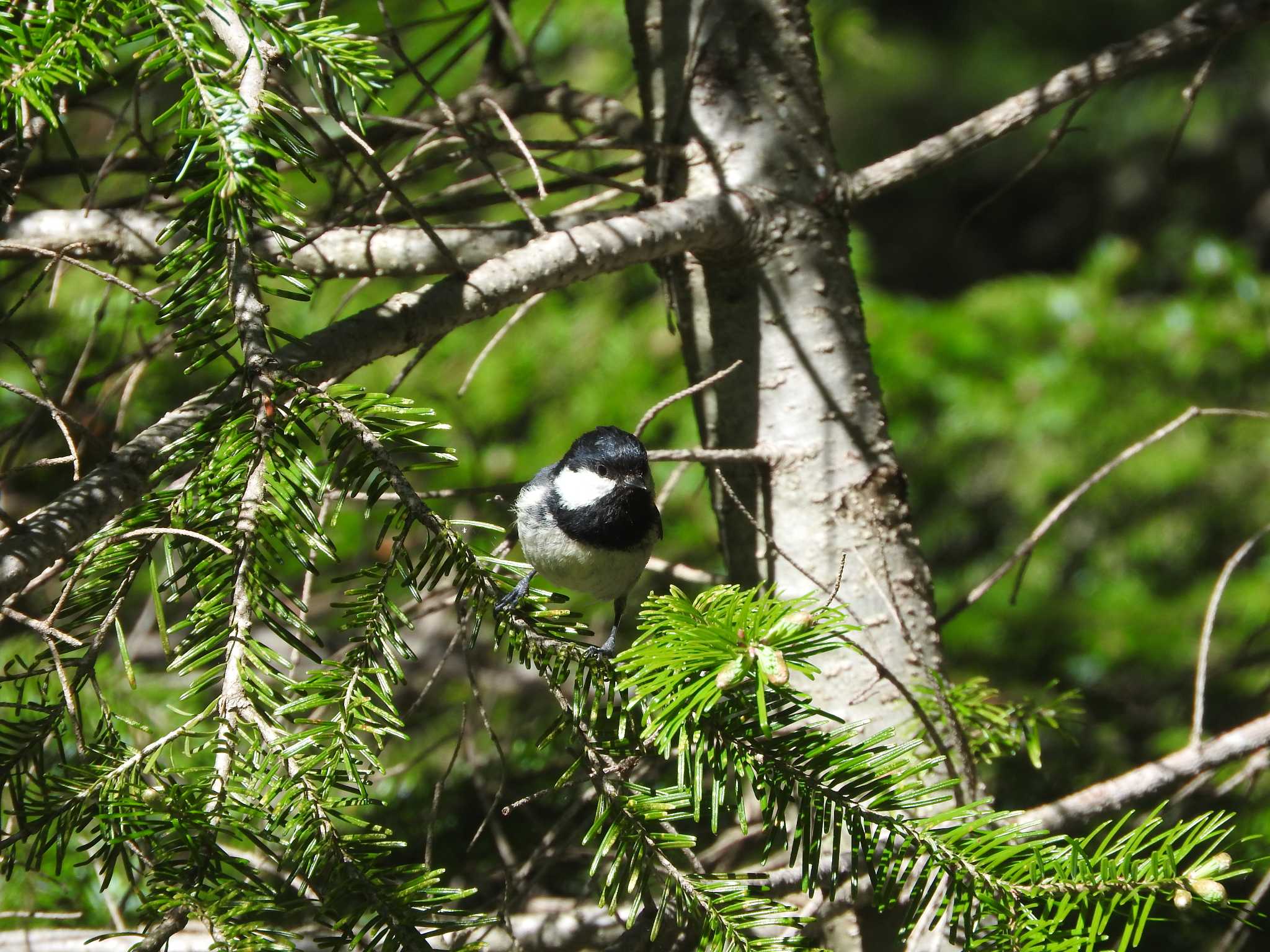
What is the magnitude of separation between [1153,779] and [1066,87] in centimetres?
120

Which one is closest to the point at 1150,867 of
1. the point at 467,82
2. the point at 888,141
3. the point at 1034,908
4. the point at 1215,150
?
the point at 1034,908

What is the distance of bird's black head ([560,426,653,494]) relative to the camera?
203 centimetres

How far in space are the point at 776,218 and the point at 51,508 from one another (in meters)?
1.25

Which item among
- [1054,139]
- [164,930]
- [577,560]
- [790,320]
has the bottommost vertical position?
[164,930]

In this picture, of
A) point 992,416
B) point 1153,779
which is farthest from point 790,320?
point 992,416

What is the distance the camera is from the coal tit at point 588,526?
2.18 m

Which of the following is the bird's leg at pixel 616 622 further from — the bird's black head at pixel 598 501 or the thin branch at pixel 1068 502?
the thin branch at pixel 1068 502

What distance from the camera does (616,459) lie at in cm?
205

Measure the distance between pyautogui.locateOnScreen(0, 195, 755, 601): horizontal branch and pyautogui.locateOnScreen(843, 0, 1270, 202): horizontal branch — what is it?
0.30 meters

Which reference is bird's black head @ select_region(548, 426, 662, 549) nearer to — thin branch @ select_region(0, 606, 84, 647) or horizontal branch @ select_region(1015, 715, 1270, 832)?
horizontal branch @ select_region(1015, 715, 1270, 832)

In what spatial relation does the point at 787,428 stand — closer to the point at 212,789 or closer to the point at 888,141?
the point at 212,789

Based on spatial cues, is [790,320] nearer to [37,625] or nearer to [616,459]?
[616,459]

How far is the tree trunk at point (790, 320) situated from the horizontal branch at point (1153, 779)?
32cm

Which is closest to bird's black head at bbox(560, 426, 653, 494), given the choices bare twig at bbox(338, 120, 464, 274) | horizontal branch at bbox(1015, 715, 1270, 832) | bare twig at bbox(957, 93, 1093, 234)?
bare twig at bbox(338, 120, 464, 274)
